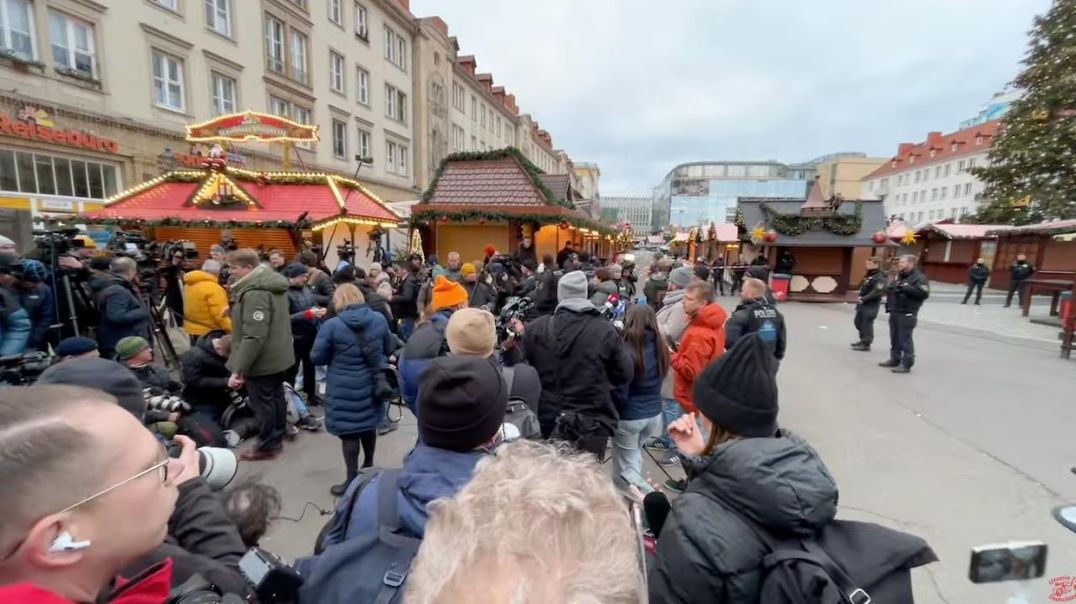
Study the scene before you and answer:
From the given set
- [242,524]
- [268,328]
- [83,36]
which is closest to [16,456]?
[242,524]

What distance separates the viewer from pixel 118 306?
4.33 m

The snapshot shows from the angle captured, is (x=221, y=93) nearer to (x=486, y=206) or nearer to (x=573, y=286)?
(x=486, y=206)

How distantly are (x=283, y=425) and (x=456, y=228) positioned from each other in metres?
8.96

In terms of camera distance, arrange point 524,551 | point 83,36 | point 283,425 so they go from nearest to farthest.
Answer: point 524,551 < point 283,425 < point 83,36

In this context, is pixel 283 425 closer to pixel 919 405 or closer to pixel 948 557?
pixel 948 557

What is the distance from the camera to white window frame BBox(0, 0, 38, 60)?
35.0 ft

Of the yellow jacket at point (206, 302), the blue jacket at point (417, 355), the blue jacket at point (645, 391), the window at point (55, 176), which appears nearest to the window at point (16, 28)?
the window at point (55, 176)

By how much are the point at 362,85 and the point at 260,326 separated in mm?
25160

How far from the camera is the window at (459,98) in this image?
32.9 meters

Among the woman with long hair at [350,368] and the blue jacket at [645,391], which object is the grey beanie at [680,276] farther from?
the woman with long hair at [350,368]

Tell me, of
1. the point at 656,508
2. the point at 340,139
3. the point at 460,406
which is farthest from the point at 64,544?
the point at 340,139

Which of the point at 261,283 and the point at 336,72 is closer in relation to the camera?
the point at 261,283

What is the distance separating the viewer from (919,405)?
5.78m

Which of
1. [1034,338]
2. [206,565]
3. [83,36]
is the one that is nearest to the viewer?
[206,565]
